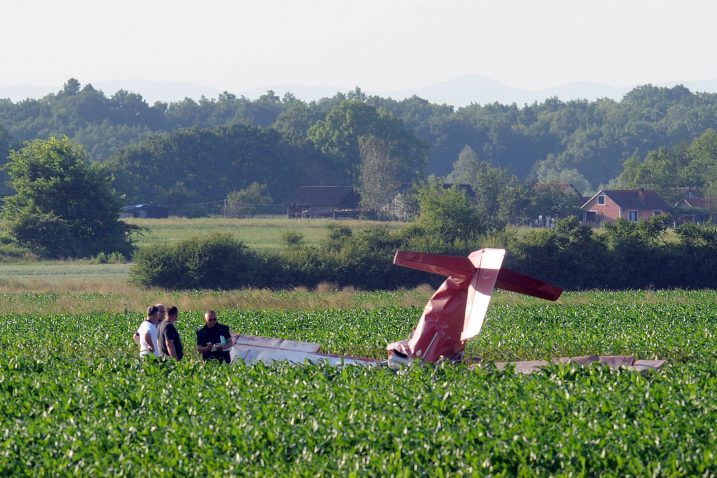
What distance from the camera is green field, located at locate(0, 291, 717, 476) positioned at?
11.1 metres

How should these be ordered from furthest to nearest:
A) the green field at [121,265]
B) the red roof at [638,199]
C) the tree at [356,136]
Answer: the tree at [356,136]
the red roof at [638,199]
the green field at [121,265]

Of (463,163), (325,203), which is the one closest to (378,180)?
(325,203)

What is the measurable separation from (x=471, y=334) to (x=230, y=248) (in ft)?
98.2

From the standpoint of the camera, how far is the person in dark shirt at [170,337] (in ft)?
58.6

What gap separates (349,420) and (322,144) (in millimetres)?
118896

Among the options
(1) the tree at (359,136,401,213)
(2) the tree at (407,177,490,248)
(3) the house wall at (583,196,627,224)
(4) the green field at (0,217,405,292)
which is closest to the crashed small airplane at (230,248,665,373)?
(4) the green field at (0,217,405,292)

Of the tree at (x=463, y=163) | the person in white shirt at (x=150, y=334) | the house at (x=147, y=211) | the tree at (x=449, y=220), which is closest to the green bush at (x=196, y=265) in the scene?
the tree at (x=449, y=220)

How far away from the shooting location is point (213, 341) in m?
18.0

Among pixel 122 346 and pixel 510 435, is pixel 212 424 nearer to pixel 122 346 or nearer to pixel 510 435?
pixel 510 435

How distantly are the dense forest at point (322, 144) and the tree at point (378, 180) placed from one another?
433 millimetres

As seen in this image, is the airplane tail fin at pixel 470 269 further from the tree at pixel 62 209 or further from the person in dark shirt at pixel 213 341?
the tree at pixel 62 209

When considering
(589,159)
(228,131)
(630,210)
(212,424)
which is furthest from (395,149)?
(212,424)

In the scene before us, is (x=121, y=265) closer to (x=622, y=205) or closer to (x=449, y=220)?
(x=449, y=220)

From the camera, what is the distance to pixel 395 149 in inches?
4941
